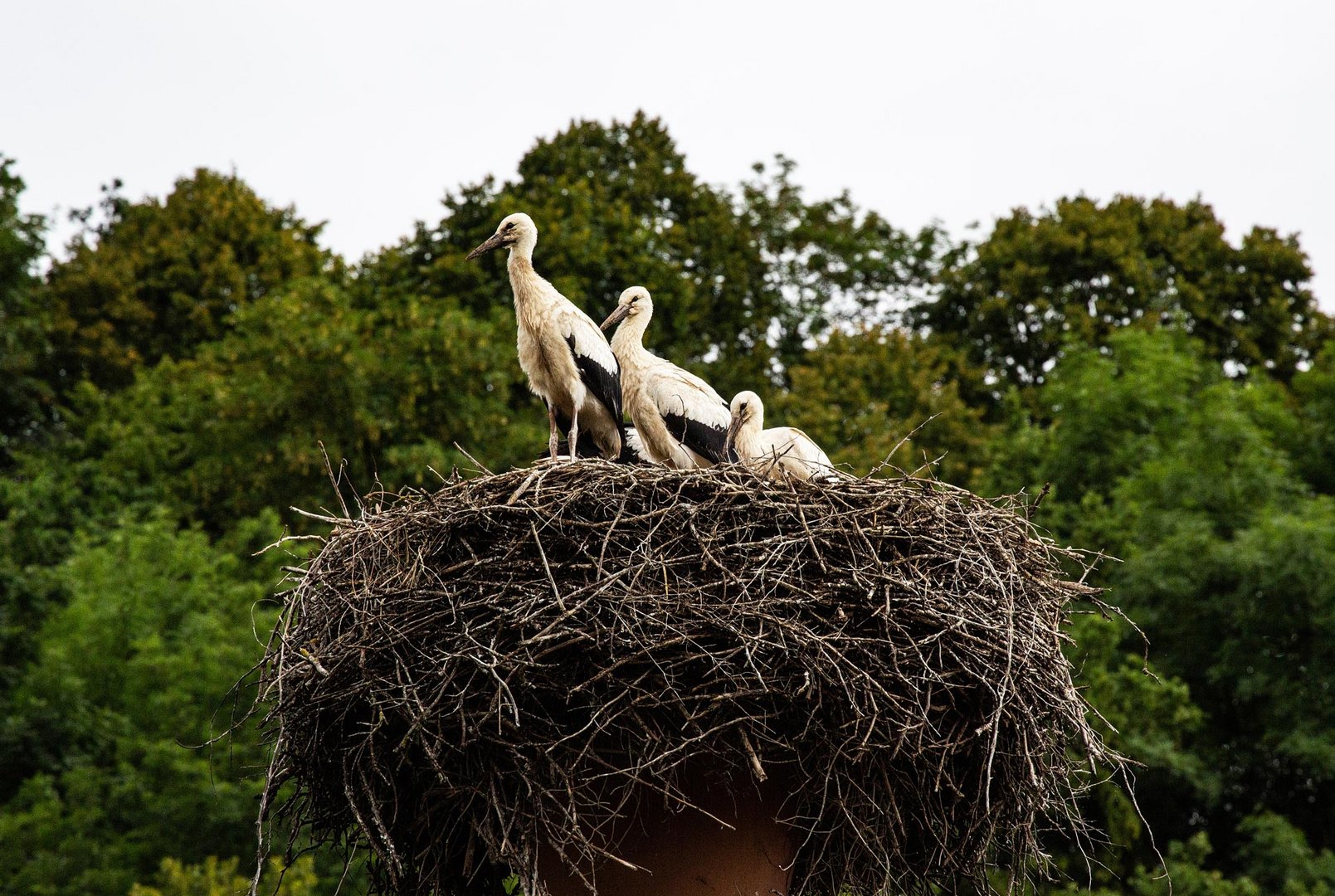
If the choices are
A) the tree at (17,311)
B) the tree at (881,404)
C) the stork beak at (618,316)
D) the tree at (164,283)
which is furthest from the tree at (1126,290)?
the stork beak at (618,316)

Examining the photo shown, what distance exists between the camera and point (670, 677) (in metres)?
6.55

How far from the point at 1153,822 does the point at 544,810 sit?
15.4 meters

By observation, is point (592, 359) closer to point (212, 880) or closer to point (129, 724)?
point (212, 880)

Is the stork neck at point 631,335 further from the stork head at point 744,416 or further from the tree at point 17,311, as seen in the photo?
the tree at point 17,311

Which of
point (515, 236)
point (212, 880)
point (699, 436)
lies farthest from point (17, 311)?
point (699, 436)

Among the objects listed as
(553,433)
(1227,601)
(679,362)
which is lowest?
(553,433)

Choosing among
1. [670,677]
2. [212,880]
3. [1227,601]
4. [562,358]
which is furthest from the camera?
[1227,601]

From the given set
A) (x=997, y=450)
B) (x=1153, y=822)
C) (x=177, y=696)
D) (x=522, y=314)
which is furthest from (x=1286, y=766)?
(x=522, y=314)

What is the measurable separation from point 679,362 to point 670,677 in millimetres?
20115

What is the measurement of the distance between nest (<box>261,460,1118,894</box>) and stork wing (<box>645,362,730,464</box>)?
1.38 meters

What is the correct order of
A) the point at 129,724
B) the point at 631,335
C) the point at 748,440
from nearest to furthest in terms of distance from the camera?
the point at 748,440 → the point at 631,335 → the point at 129,724

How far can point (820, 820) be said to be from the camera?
22.9ft

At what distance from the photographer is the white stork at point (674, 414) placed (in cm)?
883

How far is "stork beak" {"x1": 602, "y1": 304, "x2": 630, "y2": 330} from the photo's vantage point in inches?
371
